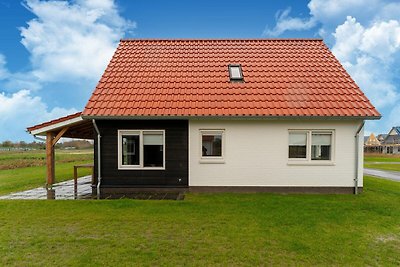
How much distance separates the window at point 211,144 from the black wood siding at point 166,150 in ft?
2.21

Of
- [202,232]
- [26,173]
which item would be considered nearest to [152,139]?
[202,232]

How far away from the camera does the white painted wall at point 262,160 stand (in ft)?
32.4

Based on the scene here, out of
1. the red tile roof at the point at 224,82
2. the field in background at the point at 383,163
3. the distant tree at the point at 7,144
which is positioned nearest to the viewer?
the red tile roof at the point at 224,82

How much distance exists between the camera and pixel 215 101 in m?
10.2

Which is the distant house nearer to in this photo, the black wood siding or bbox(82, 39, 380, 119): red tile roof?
bbox(82, 39, 380, 119): red tile roof

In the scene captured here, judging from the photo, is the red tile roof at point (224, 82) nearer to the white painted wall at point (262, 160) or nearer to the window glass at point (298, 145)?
the white painted wall at point (262, 160)

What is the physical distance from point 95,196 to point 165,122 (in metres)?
3.59

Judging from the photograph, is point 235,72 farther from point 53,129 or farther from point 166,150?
point 53,129

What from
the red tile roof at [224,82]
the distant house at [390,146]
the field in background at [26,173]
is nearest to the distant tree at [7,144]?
the field in background at [26,173]

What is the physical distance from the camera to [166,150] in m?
9.93

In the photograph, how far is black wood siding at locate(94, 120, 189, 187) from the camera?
9.91m

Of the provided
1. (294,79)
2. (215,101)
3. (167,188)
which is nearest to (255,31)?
(294,79)

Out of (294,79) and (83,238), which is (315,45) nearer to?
(294,79)

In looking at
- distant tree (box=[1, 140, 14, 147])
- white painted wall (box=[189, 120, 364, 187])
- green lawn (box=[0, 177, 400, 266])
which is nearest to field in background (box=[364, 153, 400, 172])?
white painted wall (box=[189, 120, 364, 187])
